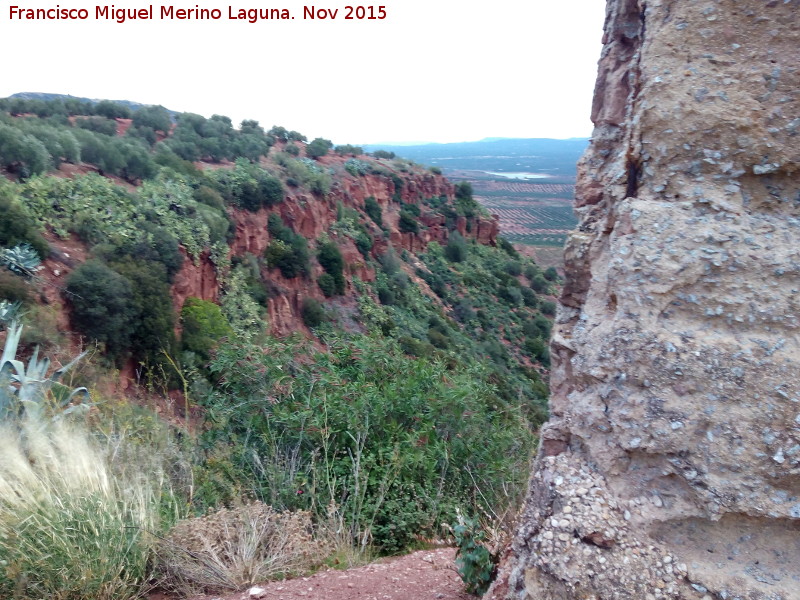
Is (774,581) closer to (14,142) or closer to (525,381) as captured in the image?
(14,142)

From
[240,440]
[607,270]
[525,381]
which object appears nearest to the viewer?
[607,270]

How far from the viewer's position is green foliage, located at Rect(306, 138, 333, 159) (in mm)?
32659

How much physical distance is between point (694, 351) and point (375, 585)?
2.02 metres

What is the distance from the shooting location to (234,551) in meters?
3.61

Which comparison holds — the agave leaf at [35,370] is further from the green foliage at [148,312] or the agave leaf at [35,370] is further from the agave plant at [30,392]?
the green foliage at [148,312]

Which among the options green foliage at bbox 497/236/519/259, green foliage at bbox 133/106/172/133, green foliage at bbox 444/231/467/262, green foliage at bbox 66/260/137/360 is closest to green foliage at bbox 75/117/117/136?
green foliage at bbox 133/106/172/133

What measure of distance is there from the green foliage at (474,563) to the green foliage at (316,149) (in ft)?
99.8

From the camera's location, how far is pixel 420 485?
14.9ft

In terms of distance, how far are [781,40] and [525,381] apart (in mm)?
19066

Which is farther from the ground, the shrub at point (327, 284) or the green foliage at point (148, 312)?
the green foliage at point (148, 312)

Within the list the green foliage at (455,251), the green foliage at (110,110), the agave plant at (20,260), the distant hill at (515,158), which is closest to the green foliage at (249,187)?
the green foliage at (110,110)

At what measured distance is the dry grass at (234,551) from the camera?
3.48 metres

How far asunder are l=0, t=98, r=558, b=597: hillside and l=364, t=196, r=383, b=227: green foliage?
194mm

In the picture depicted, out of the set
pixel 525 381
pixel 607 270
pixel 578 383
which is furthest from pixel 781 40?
pixel 525 381
